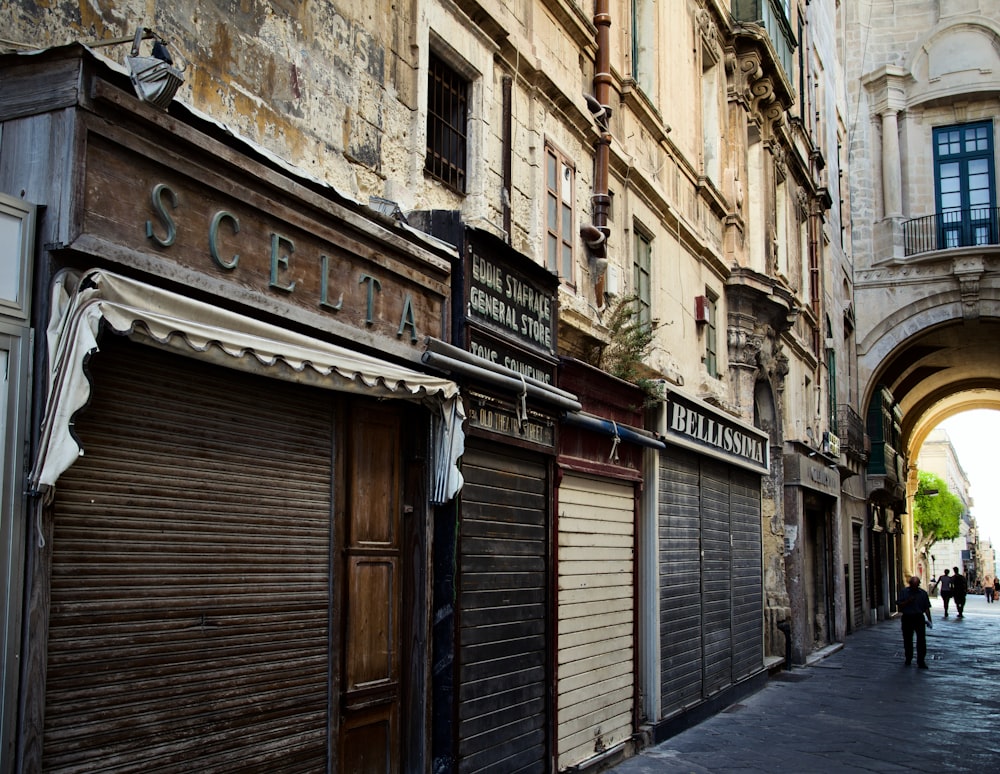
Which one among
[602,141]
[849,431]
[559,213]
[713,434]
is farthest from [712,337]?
[849,431]

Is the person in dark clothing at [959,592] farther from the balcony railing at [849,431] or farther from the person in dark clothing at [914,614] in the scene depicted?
the person in dark clothing at [914,614]

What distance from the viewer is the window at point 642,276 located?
497 inches

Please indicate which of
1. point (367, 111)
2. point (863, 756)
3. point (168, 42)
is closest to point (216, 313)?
point (168, 42)

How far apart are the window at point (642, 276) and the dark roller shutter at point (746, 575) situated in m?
3.57

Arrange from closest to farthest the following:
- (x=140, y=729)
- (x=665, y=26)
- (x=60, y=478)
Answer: (x=60, y=478) < (x=140, y=729) < (x=665, y=26)

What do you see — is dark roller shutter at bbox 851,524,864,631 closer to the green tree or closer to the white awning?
the white awning

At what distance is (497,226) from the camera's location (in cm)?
886

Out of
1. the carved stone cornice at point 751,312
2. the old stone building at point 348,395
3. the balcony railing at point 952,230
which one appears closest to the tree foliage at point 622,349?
the old stone building at point 348,395

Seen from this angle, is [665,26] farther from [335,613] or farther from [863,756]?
[335,613]

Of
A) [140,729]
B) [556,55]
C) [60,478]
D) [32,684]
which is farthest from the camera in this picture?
[556,55]

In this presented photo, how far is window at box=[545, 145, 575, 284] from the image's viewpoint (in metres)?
10.1

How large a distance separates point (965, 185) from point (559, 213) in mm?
25170

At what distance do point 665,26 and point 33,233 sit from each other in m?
11.3

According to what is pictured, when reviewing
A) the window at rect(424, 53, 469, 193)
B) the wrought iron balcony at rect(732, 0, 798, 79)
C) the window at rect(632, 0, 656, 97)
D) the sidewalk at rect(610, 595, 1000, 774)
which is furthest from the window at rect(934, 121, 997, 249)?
the window at rect(424, 53, 469, 193)
